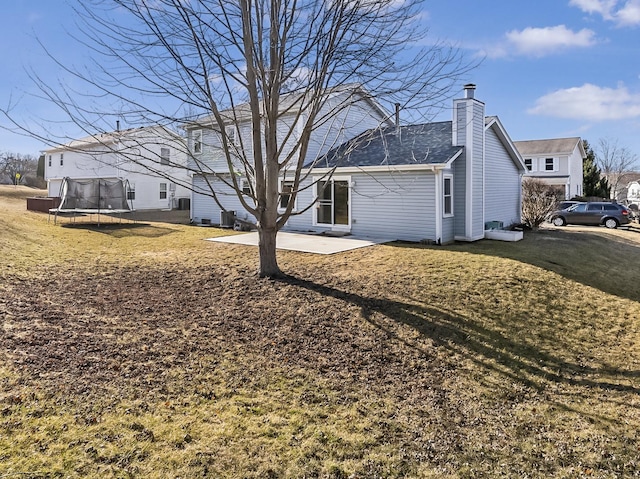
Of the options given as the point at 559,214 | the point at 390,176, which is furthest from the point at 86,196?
the point at 559,214

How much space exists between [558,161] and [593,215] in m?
19.9

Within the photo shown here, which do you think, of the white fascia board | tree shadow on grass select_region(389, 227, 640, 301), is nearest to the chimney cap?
the white fascia board

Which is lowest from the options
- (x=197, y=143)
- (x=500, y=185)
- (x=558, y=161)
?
(x=500, y=185)

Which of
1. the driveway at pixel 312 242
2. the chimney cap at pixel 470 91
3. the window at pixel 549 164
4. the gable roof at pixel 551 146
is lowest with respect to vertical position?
the driveway at pixel 312 242

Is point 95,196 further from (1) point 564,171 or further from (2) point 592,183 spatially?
(2) point 592,183

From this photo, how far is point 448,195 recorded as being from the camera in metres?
14.4

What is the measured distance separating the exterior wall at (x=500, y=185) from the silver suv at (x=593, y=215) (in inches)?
258

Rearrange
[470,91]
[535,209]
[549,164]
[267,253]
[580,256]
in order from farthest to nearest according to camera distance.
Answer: [549,164]
[535,209]
[470,91]
[580,256]
[267,253]

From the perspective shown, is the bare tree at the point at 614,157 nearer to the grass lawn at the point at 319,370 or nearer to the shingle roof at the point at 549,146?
the shingle roof at the point at 549,146

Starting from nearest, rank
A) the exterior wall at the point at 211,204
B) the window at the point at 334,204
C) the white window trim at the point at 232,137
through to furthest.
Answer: the white window trim at the point at 232,137, the window at the point at 334,204, the exterior wall at the point at 211,204

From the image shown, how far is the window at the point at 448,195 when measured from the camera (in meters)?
14.1

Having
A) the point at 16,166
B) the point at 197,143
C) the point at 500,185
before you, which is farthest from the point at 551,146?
the point at 16,166

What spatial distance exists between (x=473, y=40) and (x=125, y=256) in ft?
32.1

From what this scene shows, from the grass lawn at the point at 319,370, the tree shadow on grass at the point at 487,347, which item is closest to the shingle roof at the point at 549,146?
the grass lawn at the point at 319,370
